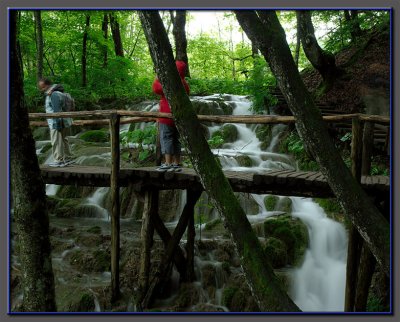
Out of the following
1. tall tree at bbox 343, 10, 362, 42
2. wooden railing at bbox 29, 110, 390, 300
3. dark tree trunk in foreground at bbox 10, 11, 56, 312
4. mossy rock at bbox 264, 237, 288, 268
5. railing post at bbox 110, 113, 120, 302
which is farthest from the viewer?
tall tree at bbox 343, 10, 362, 42

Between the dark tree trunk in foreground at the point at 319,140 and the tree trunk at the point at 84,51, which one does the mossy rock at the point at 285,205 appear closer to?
the dark tree trunk in foreground at the point at 319,140

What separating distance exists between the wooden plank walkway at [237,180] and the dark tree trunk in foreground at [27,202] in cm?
228

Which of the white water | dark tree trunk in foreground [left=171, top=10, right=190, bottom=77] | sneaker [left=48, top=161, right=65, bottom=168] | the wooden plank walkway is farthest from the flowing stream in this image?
dark tree trunk in foreground [left=171, top=10, right=190, bottom=77]

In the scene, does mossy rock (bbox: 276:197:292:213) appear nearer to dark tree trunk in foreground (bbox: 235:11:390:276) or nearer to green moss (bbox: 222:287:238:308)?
green moss (bbox: 222:287:238:308)

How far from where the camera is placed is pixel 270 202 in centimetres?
842

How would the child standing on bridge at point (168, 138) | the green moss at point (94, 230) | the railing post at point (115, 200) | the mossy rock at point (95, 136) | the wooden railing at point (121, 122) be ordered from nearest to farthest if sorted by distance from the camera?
the wooden railing at point (121, 122)
the child standing on bridge at point (168, 138)
the railing post at point (115, 200)
the green moss at point (94, 230)
the mossy rock at point (95, 136)

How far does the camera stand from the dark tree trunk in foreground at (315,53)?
10.2 m

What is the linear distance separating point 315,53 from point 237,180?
6.68 m

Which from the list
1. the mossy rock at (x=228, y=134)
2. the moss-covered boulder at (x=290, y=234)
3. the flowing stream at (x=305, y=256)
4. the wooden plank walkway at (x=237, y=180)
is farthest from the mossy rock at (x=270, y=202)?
the mossy rock at (x=228, y=134)

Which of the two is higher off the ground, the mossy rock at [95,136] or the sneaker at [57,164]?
the mossy rock at [95,136]

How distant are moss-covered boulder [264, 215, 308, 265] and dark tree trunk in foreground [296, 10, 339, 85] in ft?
16.3

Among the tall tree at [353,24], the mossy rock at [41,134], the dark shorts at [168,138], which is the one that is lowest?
the dark shorts at [168,138]

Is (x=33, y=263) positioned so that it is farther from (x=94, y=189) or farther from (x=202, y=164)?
(x=94, y=189)

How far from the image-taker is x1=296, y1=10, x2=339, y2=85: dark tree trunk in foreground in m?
10.2
